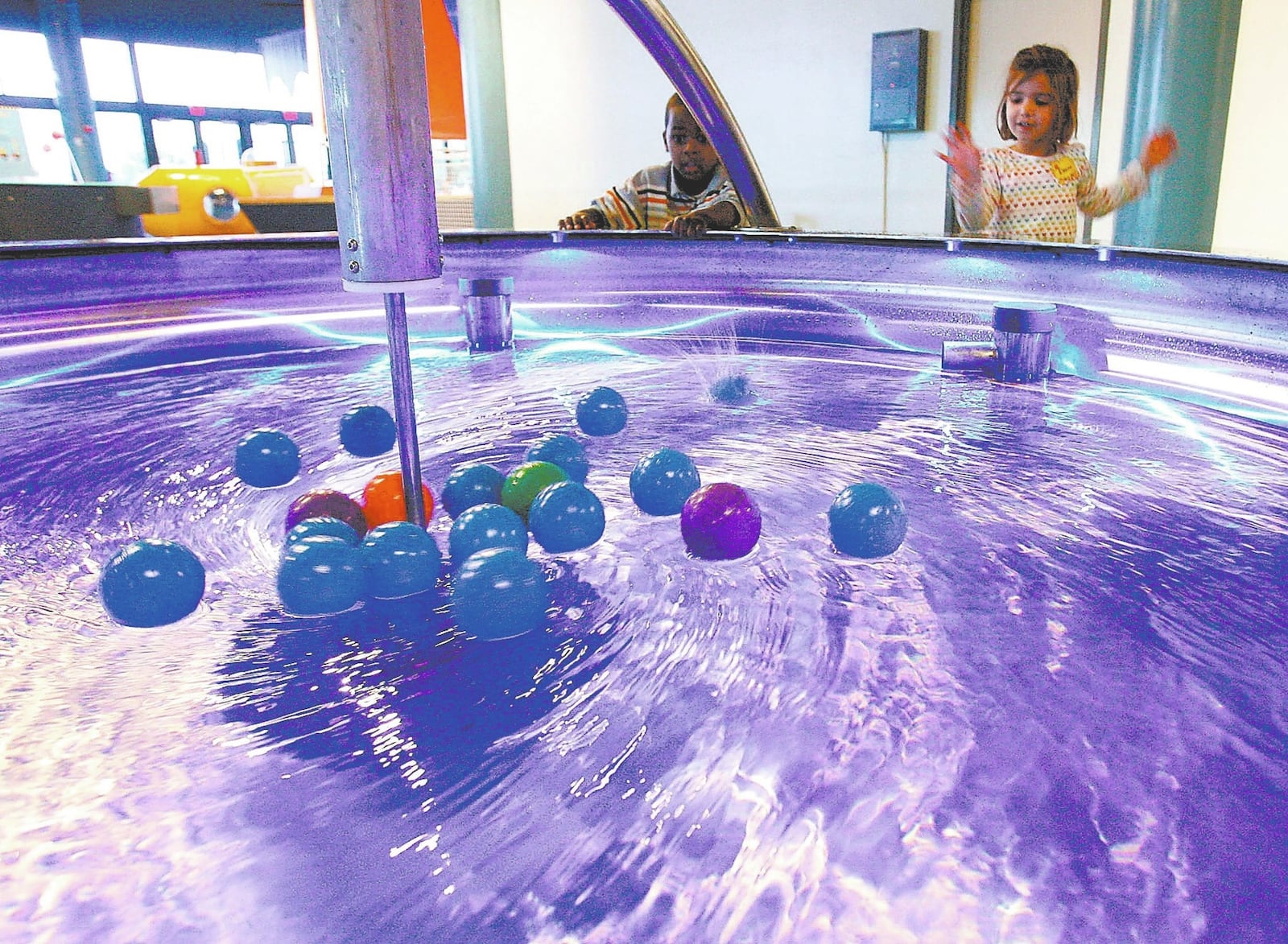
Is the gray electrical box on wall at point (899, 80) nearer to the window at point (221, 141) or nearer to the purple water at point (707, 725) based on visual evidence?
the purple water at point (707, 725)

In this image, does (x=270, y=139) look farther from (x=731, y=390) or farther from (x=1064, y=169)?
(x=731, y=390)

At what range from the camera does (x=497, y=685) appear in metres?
0.74

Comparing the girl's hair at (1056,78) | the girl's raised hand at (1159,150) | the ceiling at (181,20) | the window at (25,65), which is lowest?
the girl's raised hand at (1159,150)

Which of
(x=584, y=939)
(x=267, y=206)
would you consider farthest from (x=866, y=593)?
(x=267, y=206)

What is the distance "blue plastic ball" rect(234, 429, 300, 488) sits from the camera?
122 cm

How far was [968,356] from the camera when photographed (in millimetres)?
1771

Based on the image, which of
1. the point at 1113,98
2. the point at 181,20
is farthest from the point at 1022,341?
the point at 181,20

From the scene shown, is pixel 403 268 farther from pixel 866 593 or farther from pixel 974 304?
pixel 974 304

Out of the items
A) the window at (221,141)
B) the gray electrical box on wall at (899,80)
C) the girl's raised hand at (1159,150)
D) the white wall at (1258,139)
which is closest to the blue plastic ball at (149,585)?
the girl's raised hand at (1159,150)

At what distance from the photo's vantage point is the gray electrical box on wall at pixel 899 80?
184 inches

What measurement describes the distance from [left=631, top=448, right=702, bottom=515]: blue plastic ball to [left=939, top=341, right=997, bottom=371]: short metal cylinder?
88cm

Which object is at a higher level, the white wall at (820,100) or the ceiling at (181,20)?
the ceiling at (181,20)

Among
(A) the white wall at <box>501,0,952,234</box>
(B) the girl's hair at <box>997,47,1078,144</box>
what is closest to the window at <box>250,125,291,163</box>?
(A) the white wall at <box>501,0,952,234</box>

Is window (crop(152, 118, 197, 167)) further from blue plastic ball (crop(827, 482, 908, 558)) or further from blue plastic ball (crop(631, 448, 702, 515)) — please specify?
blue plastic ball (crop(827, 482, 908, 558))
